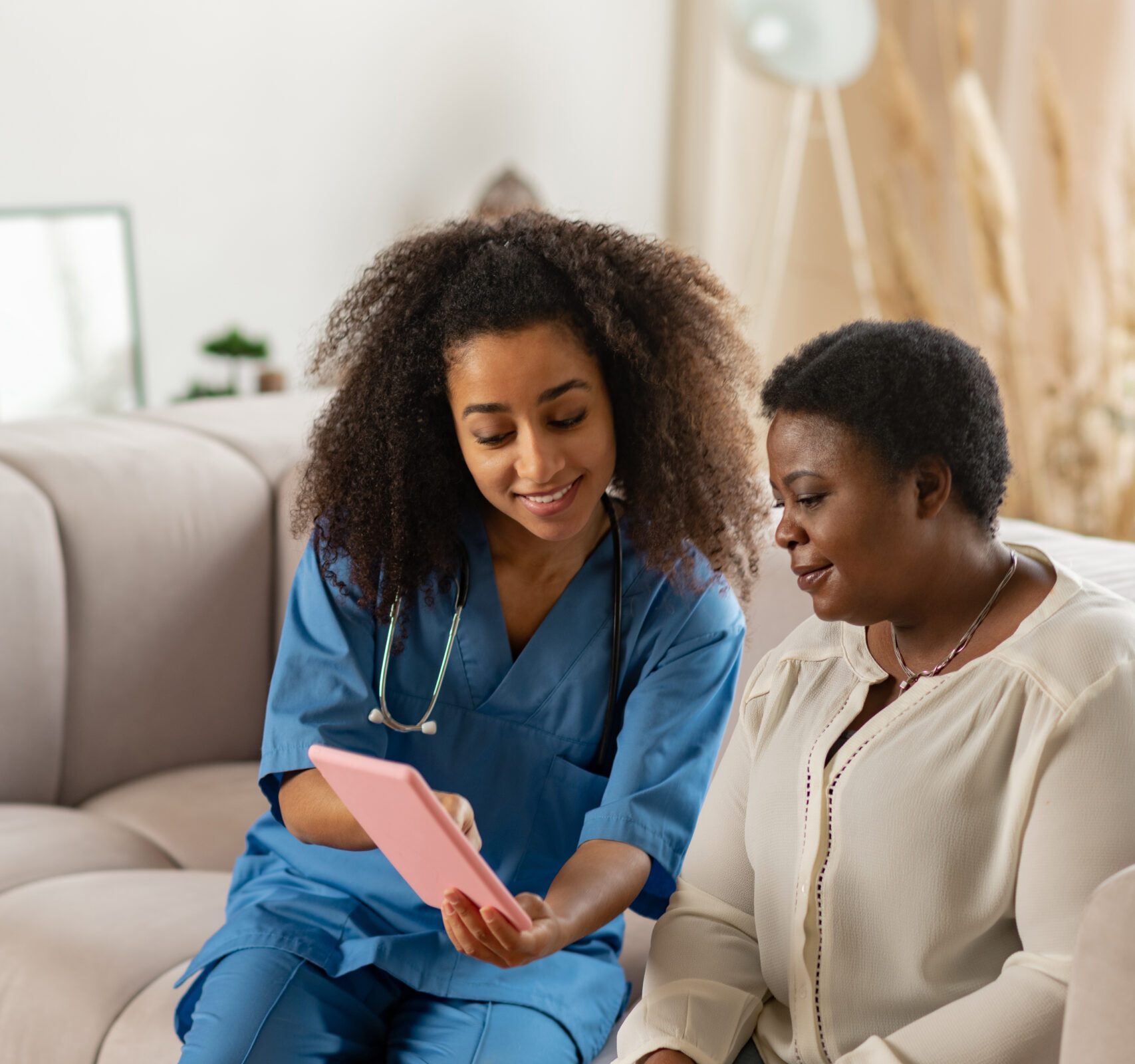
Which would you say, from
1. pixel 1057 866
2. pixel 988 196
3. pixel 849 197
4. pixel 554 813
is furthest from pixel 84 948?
pixel 849 197

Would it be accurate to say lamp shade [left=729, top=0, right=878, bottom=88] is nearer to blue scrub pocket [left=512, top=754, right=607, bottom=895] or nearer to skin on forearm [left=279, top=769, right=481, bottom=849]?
blue scrub pocket [left=512, top=754, right=607, bottom=895]

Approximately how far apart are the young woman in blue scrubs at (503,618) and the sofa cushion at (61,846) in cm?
39

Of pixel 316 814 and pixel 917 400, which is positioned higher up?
pixel 917 400

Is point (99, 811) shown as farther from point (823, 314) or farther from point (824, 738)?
point (823, 314)

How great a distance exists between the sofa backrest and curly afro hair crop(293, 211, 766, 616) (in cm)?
71

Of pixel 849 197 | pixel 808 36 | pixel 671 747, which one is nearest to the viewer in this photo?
pixel 671 747

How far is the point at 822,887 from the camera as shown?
1.06 meters

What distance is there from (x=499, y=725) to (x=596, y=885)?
9.3 inches

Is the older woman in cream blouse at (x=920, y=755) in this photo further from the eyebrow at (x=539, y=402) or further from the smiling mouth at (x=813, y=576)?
the eyebrow at (x=539, y=402)

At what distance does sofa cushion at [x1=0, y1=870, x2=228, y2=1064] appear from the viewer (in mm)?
1411

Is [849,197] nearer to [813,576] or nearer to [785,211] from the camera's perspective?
[785,211]

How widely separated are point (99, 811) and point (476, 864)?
1.20m

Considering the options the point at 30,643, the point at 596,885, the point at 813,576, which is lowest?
the point at 30,643

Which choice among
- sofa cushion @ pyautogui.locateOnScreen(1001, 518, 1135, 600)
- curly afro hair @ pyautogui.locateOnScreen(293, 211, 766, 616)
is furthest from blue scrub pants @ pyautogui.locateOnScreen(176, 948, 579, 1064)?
sofa cushion @ pyautogui.locateOnScreen(1001, 518, 1135, 600)
